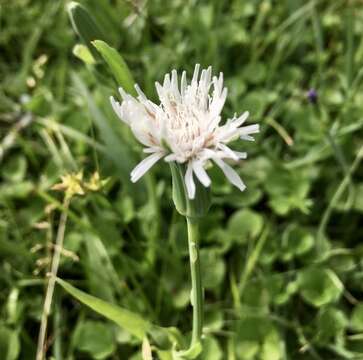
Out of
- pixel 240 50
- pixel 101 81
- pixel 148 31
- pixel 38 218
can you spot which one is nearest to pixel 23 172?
pixel 38 218

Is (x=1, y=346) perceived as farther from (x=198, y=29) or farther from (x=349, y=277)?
(x=198, y=29)

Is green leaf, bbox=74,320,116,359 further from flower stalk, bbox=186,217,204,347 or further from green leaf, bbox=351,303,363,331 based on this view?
green leaf, bbox=351,303,363,331

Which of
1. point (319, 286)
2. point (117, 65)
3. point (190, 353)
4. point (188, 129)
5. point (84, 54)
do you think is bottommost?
point (190, 353)

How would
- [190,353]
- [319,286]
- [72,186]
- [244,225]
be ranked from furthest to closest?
[244,225], [319,286], [72,186], [190,353]

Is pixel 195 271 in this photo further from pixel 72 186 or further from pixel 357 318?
pixel 357 318

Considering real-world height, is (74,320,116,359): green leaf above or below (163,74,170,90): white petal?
below

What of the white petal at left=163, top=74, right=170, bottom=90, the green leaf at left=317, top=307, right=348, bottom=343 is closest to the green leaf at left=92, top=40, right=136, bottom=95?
the white petal at left=163, top=74, right=170, bottom=90

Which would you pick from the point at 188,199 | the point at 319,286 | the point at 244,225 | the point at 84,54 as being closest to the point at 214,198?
the point at 244,225
